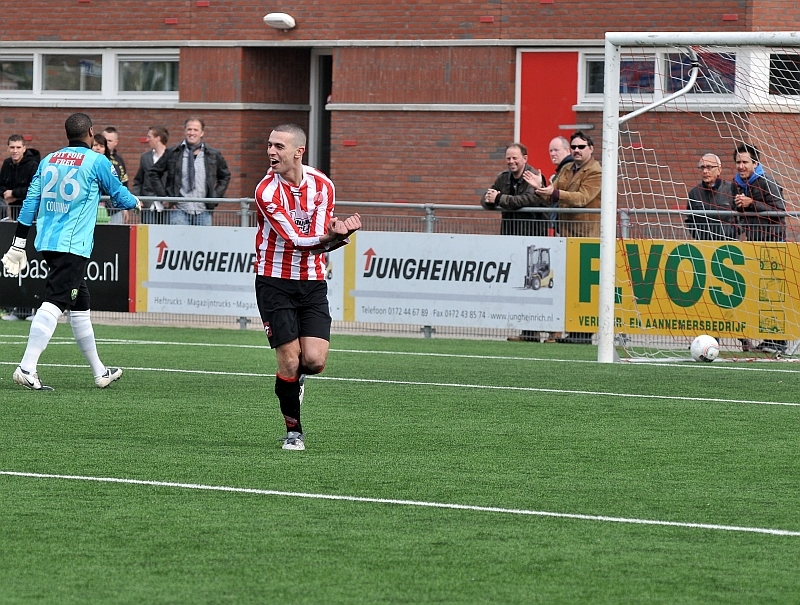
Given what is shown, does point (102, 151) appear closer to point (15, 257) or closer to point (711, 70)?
point (15, 257)

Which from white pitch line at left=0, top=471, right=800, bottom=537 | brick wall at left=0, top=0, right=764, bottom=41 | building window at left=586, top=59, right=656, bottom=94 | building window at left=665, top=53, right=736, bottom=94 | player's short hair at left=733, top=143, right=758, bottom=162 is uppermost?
brick wall at left=0, top=0, right=764, bottom=41

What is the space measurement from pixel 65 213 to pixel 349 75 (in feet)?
35.5

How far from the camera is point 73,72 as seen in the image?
23.3m

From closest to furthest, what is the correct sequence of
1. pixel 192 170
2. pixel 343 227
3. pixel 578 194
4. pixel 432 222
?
1. pixel 343 227
2. pixel 578 194
3. pixel 432 222
4. pixel 192 170

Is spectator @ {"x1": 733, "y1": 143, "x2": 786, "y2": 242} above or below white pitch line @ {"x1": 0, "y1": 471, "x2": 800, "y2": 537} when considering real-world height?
above

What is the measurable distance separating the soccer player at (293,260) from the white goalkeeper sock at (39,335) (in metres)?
3.12

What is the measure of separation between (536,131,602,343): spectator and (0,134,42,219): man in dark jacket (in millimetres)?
6411

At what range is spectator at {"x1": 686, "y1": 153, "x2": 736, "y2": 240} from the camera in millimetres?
15266

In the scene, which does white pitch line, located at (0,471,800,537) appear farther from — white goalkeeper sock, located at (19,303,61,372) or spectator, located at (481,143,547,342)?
spectator, located at (481,143,547,342)


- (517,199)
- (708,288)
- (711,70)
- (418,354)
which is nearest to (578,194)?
(517,199)

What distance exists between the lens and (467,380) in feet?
41.2

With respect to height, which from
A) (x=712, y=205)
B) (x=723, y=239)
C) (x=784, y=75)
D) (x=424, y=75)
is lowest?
(x=723, y=239)

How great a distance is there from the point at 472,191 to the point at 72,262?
34.0 ft

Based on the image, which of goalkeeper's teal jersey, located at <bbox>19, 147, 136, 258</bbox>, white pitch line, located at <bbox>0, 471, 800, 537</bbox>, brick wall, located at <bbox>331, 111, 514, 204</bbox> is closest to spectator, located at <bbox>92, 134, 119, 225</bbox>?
brick wall, located at <bbox>331, 111, 514, 204</bbox>
